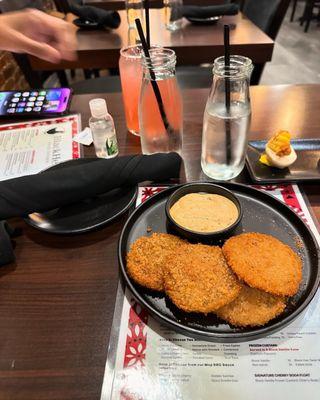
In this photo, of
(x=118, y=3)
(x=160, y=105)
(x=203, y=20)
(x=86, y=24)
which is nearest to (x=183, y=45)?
(x=203, y=20)

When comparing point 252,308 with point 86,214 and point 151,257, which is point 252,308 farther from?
point 86,214

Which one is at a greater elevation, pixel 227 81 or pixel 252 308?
pixel 227 81

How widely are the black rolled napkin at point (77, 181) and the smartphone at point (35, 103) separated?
1.67 ft

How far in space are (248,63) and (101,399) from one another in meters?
0.78

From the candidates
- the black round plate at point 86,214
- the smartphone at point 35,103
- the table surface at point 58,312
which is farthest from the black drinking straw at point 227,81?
the smartphone at point 35,103

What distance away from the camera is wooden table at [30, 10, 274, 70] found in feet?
5.46

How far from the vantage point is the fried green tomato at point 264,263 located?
569 millimetres

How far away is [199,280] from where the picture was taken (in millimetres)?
588

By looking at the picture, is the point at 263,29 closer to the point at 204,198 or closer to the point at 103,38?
the point at 103,38

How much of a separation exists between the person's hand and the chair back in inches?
52.3

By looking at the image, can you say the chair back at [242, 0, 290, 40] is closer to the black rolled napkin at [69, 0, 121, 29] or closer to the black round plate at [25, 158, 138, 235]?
the black rolled napkin at [69, 0, 121, 29]

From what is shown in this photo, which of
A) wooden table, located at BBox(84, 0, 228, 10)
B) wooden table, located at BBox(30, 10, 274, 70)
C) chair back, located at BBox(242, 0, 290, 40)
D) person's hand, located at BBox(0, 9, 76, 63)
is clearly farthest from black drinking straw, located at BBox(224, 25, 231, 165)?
wooden table, located at BBox(84, 0, 228, 10)

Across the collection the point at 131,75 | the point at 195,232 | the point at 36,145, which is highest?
the point at 131,75

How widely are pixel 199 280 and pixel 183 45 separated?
1.45 metres
